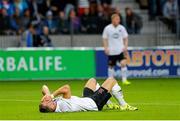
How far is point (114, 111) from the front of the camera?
1647 cm

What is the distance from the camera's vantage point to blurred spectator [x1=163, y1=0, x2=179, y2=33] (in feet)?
102

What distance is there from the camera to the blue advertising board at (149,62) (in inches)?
1117

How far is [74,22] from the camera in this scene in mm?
30047

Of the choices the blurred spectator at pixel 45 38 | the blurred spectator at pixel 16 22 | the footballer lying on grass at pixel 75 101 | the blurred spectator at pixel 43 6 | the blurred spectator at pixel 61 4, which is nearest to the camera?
the footballer lying on grass at pixel 75 101

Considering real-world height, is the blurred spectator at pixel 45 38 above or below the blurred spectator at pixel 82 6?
below

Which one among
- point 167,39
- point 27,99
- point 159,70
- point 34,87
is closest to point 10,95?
point 27,99

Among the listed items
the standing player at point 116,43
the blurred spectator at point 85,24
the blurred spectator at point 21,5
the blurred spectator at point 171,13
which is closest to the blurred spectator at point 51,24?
the blurred spectator at point 85,24

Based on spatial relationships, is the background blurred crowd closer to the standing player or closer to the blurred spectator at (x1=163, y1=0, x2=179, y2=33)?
the blurred spectator at (x1=163, y1=0, x2=179, y2=33)

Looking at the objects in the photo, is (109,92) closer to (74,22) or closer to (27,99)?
(27,99)

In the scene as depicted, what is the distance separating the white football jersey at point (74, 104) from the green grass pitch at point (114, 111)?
→ 0.15 m

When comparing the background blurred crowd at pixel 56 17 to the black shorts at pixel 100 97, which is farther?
the background blurred crowd at pixel 56 17

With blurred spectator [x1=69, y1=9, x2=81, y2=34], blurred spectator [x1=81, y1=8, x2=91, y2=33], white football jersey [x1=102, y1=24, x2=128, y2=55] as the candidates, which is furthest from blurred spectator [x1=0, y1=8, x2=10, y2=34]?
white football jersey [x1=102, y1=24, x2=128, y2=55]

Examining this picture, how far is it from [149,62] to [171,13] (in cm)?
452

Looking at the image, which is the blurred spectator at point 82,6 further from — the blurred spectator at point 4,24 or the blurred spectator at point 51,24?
the blurred spectator at point 4,24
